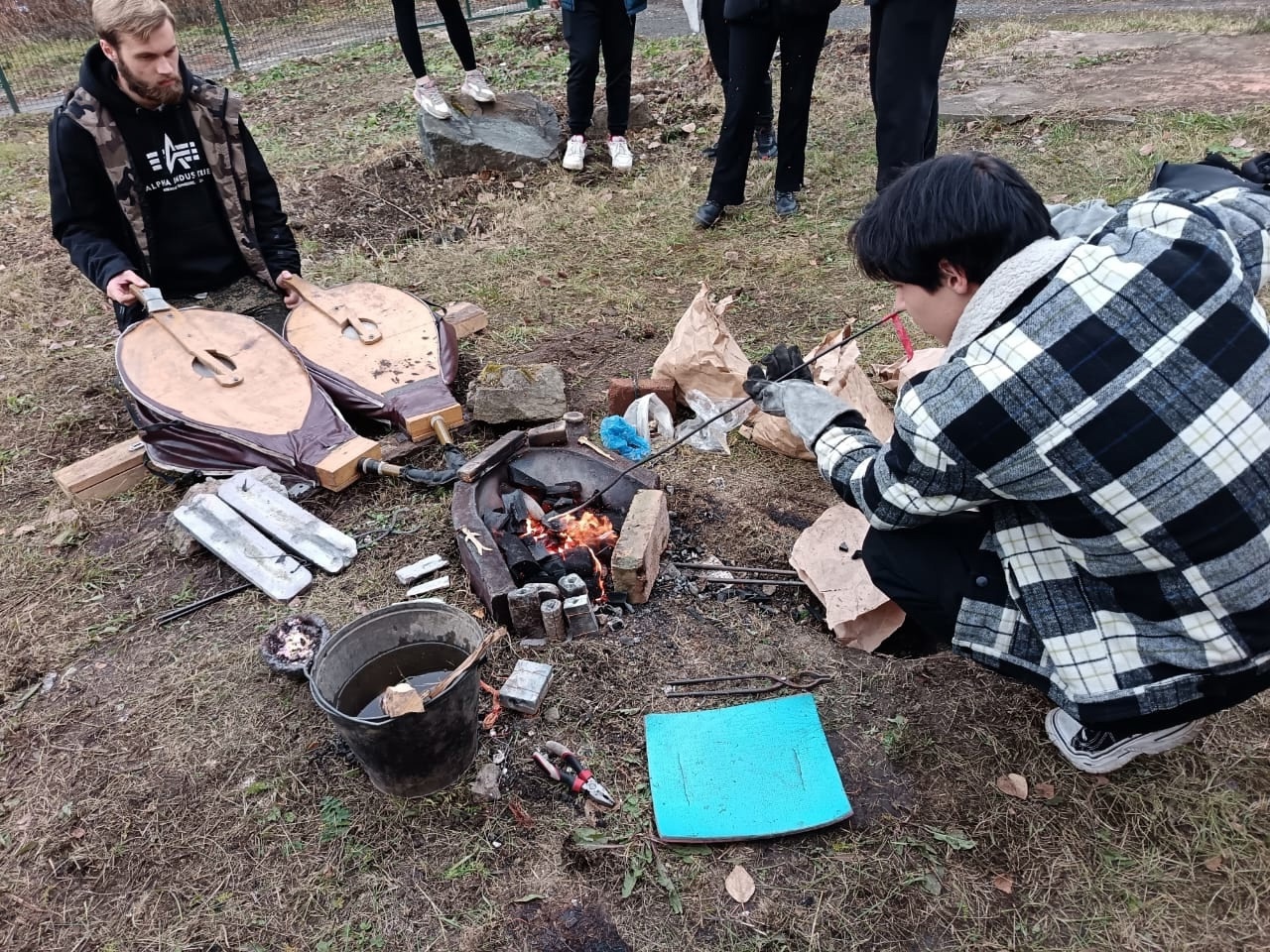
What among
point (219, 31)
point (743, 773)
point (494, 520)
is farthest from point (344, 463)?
point (219, 31)

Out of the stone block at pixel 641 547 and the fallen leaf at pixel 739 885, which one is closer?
the fallen leaf at pixel 739 885

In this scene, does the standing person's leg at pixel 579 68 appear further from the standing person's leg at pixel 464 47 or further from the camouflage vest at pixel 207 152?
the camouflage vest at pixel 207 152

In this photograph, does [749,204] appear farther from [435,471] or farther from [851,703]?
[851,703]

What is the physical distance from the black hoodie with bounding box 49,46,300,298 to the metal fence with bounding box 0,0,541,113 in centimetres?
925

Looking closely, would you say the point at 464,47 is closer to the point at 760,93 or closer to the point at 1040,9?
the point at 760,93

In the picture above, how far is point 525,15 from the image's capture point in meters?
12.6

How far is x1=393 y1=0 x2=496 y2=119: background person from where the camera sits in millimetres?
6734

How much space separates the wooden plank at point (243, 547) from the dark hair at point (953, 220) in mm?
2397

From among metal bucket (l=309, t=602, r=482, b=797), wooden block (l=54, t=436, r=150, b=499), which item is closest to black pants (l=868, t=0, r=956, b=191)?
metal bucket (l=309, t=602, r=482, b=797)

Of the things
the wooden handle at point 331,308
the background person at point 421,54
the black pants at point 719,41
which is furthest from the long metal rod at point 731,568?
the background person at point 421,54

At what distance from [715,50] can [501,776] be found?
6.23 meters

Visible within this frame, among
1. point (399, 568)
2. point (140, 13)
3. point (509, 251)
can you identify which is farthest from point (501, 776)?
point (509, 251)

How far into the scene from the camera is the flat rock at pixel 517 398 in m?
3.78

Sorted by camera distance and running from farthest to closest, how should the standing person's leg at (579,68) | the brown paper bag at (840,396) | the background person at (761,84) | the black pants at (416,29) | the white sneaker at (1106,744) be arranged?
the black pants at (416,29)
the standing person's leg at (579,68)
the background person at (761,84)
the brown paper bag at (840,396)
the white sneaker at (1106,744)
